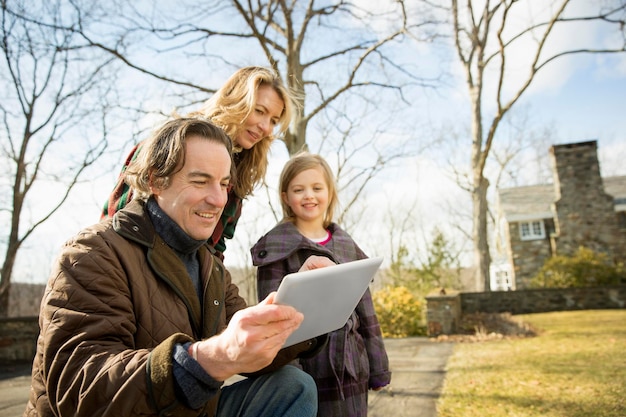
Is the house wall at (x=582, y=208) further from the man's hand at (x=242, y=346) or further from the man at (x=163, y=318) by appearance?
the man's hand at (x=242, y=346)

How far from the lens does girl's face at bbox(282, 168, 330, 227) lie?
2.65 m

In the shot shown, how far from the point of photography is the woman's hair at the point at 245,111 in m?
2.38

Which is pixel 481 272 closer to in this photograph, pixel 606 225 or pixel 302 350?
pixel 606 225

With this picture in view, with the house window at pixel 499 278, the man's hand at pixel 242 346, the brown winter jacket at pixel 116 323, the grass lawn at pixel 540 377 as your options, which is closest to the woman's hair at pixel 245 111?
the brown winter jacket at pixel 116 323

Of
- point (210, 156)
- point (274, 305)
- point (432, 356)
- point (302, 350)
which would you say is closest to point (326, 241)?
point (302, 350)

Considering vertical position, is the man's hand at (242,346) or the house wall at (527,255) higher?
the house wall at (527,255)

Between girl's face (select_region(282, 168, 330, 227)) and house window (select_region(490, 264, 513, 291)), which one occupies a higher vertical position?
girl's face (select_region(282, 168, 330, 227))

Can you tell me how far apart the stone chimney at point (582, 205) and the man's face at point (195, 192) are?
20.4 metres

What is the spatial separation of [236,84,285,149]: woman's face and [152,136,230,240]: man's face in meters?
0.97

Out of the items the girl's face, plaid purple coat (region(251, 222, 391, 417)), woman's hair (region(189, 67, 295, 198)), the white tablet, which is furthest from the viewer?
the girl's face

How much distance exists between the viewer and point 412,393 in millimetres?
4074

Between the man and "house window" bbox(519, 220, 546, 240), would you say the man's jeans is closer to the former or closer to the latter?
the man

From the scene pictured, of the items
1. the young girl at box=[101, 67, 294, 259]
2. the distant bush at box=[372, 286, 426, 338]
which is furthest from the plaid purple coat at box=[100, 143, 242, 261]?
the distant bush at box=[372, 286, 426, 338]

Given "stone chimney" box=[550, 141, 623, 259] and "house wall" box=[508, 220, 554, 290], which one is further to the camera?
"house wall" box=[508, 220, 554, 290]
